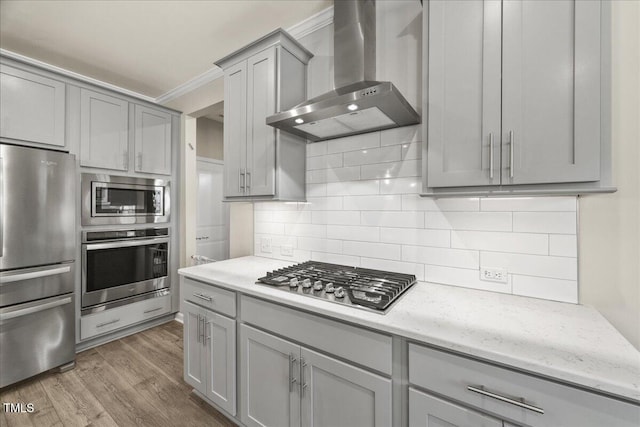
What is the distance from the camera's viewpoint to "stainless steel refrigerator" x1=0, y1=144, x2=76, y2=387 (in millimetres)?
2021

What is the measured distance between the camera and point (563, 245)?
4.16 ft

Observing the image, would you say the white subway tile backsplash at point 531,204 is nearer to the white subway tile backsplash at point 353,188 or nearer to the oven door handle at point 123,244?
the white subway tile backsplash at point 353,188

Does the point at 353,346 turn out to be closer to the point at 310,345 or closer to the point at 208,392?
the point at 310,345

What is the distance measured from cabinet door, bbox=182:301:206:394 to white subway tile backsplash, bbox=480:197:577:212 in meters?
1.82

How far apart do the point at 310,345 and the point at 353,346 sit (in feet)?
0.78

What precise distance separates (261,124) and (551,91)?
158 cm

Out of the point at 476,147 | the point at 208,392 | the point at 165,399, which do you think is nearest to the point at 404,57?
the point at 476,147

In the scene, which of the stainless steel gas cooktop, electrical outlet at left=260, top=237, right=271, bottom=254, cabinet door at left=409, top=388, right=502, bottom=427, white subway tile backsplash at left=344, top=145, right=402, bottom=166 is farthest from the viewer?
electrical outlet at left=260, top=237, right=271, bottom=254

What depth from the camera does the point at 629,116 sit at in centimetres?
113

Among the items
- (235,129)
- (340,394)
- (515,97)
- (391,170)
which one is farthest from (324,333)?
(235,129)

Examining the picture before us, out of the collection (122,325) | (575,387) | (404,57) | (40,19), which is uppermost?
(40,19)

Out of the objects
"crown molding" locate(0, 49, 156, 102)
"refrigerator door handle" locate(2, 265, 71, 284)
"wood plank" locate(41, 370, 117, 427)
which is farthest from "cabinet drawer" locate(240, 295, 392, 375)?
"crown molding" locate(0, 49, 156, 102)

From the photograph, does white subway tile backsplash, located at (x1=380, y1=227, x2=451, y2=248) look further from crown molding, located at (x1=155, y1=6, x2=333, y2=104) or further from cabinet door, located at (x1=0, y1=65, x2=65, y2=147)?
cabinet door, located at (x1=0, y1=65, x2=65, y2=147)

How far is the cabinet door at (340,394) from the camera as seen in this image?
3.52 ft
